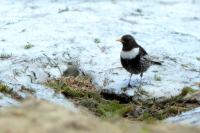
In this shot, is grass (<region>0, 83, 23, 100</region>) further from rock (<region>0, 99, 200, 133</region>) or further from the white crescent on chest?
rock (<region>0, 99, 200, 133</region>)

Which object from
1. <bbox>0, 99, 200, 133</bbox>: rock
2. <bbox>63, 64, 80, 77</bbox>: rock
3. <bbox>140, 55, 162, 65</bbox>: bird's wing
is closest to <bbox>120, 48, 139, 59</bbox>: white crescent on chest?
<bbox>140, 55, 162, 65</bbox>: bird's wing

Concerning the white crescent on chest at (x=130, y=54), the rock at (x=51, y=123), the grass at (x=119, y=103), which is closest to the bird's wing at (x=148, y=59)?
the white crescent on chest at (x=130, y=54)

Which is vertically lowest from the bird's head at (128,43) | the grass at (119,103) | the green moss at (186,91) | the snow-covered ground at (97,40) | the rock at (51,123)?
the grass at (119,103)

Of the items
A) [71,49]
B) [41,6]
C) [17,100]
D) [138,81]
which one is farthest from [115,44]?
[17,100]

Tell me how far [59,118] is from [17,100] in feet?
16.5

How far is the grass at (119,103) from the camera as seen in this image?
33.4ft

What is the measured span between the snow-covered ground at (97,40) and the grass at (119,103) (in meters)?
0.22

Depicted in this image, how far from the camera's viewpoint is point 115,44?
1355cm

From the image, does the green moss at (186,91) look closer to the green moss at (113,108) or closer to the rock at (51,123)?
the green moss at (113,108)

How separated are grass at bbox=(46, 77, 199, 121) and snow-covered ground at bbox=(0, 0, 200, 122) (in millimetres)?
219

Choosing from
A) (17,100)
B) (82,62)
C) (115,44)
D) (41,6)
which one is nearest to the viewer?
(17,100)

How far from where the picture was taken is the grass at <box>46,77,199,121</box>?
10.2 metres

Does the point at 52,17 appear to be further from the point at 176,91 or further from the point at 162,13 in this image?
the point at 176,91

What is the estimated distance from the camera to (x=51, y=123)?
4.55 meters
